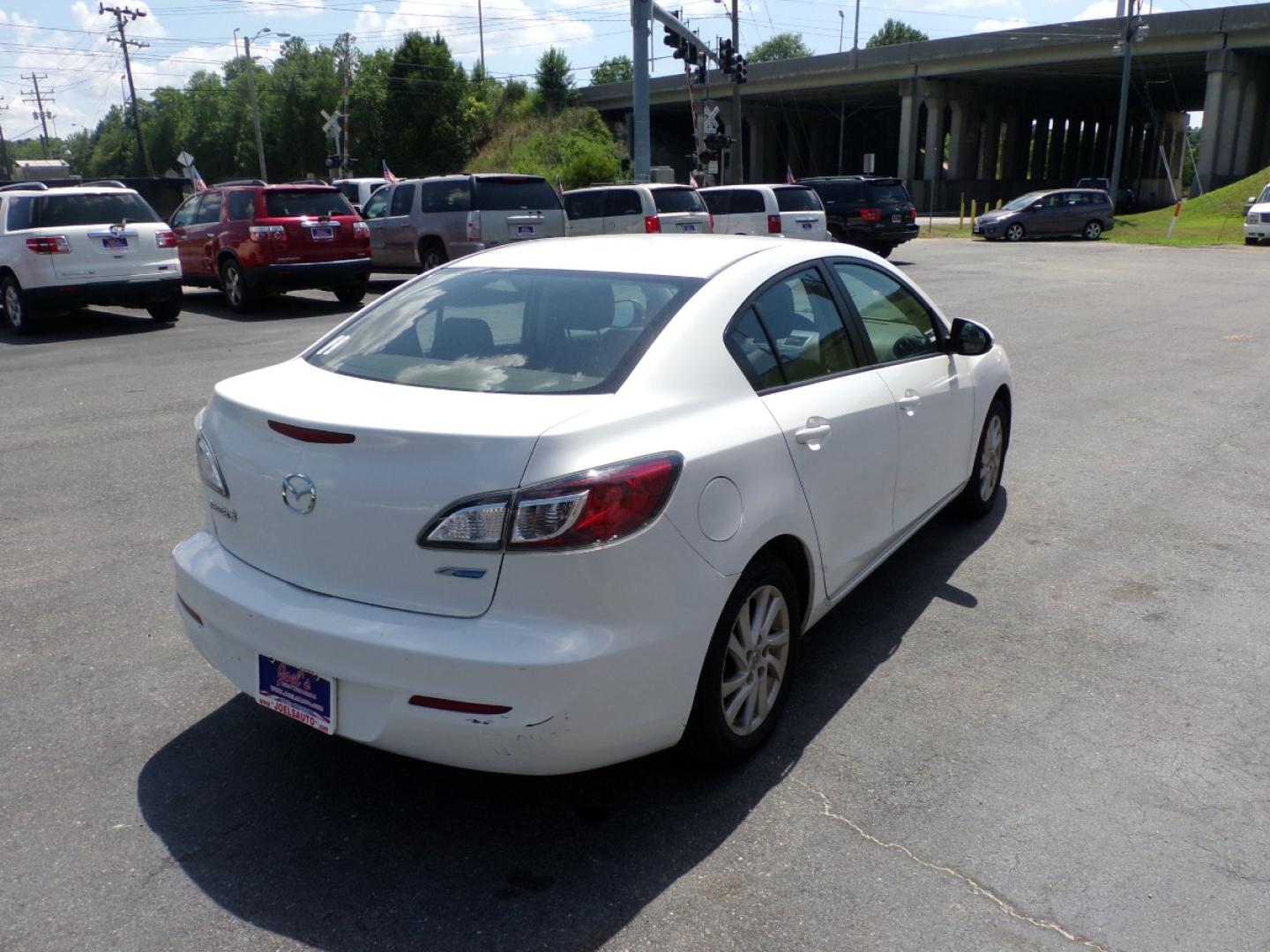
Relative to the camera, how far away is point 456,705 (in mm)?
2781

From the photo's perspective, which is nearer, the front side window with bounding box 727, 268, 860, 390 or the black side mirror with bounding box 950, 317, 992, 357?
the front side window with bounding box 727, 268, 860, 390

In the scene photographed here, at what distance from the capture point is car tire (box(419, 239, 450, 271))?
61.0 feet

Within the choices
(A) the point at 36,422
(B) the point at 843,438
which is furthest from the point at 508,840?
(A) the point at 36,422

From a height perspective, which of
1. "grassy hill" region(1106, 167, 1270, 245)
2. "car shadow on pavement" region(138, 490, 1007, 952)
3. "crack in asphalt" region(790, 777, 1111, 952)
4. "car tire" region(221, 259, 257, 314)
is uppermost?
"car tire" region(221, 259, 257, 314)

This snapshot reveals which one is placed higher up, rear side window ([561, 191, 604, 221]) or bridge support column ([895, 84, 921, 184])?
bridge support column ([895, 84, 921, 184])

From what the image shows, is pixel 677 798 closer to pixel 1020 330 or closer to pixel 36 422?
pixel 36 422

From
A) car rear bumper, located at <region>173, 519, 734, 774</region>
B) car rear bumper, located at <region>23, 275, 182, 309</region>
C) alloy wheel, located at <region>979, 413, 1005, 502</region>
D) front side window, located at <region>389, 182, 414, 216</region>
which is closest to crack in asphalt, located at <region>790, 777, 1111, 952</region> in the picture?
car rear bumper, located at <region>173, 519, 734, 774</region>

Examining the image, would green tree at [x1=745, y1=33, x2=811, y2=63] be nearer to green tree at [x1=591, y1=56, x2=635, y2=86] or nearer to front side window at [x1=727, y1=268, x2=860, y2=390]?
green tree at [x1=591, y1=56, x2=635, y2=86]

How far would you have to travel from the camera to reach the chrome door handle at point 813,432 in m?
3.61

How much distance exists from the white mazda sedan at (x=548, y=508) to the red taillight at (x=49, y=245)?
11358 mm

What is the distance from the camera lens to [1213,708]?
3943mm

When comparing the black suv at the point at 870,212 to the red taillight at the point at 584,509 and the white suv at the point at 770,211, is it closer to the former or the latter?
the white suv at the point at 770,211

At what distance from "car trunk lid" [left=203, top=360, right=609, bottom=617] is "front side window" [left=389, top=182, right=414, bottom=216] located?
1636cm

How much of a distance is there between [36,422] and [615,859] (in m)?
7.44
